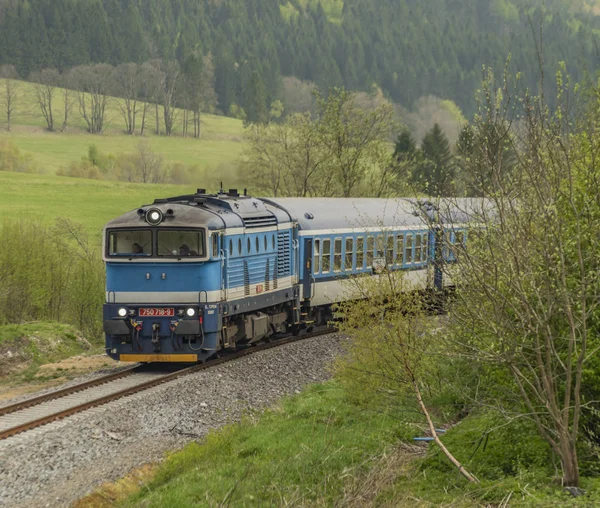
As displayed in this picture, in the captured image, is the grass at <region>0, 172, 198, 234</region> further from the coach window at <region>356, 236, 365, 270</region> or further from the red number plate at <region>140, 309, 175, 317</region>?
the red number plate at <region>140, 309, 175, 317</region>

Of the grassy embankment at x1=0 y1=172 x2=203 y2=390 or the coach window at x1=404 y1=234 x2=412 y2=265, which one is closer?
the grassy embankment at x1=0 y1=172 x2=203 y2=390

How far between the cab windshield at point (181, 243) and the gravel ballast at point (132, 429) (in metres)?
2.66

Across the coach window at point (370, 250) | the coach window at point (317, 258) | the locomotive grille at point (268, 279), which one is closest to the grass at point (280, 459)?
the locomotive grille at point (268, 279)

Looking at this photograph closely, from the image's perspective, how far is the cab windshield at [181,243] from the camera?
67.0 ft

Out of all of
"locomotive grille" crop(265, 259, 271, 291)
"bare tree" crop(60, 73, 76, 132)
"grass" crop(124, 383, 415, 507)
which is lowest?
"grass" crop(124, 383, 415, 507)

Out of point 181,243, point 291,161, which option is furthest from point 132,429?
point 291,161

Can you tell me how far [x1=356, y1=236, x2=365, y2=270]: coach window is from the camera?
91.7 ft

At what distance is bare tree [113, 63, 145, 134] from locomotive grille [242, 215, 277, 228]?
9399 cm

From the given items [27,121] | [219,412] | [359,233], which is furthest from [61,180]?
[219,412]

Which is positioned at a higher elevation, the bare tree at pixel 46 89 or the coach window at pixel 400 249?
the bare tree at pixel 46 89

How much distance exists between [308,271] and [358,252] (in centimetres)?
231

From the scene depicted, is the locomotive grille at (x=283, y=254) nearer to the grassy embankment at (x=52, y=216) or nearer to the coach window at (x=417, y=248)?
the grassy embankment at (x=52, y=216)

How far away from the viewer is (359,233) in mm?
27922

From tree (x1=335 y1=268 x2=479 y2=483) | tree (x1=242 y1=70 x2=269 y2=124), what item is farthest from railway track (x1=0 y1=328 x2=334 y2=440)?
tree (x1=242 y1=70 x2=269 y2=124)
